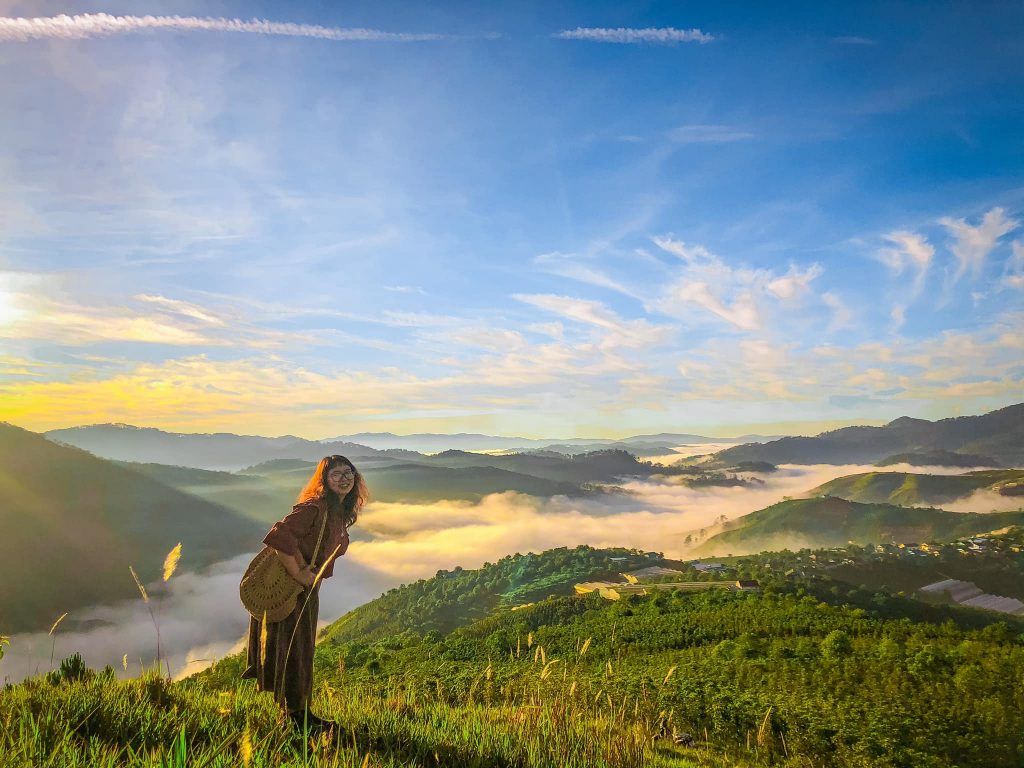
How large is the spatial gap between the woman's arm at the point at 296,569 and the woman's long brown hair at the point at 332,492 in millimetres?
661

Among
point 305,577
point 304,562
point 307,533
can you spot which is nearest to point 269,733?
point 305,577

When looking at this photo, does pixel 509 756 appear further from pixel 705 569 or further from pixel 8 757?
pixel 705 569

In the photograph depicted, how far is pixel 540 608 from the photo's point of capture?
4444 centimetres

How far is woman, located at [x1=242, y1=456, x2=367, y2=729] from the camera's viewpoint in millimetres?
5922

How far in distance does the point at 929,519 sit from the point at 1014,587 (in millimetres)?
66147

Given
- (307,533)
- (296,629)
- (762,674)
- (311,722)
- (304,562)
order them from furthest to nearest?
(762,674) → (307,533) → (304,562) → (296,629) → (311,722)

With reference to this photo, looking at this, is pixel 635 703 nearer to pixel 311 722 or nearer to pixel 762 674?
pixel 311 722

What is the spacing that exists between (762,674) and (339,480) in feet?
46.6

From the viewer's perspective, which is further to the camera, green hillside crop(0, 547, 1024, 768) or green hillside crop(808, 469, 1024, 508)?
green hillside crop(808, 469, 1024, 508)

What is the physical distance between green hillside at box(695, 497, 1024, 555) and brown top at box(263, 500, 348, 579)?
137 meters

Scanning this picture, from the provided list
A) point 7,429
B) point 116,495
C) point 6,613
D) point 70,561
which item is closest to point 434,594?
point 6,613

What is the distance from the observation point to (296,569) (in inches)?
237

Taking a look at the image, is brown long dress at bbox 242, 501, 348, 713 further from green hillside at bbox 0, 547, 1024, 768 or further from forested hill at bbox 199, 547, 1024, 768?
forested hill at bbox 199, 547, 1024, 768

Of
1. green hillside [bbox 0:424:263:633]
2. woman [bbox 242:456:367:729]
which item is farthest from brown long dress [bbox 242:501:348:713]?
green hillside [bbox 0:424:263:633]
